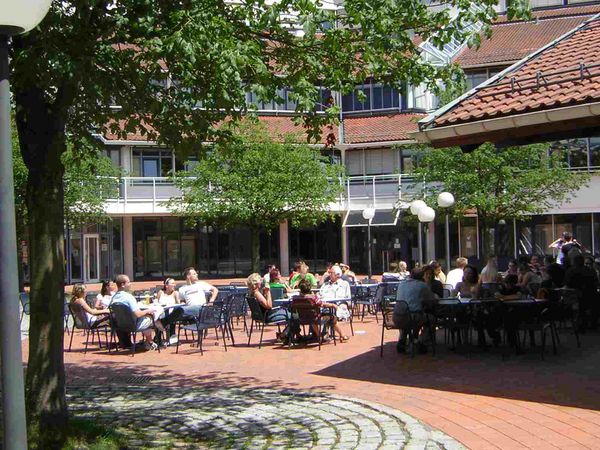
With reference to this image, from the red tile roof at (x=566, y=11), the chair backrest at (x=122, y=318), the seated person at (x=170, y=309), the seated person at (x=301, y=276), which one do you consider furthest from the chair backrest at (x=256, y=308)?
the red tile roof at (x=566, y=11)

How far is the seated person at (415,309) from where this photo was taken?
11633 millimetres

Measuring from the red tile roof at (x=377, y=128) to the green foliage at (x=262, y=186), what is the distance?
36.1 feet

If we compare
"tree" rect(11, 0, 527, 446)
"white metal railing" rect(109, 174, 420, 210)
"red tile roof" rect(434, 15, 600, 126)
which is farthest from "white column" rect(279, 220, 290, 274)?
"tree" rect(11, 0, 527, 446)

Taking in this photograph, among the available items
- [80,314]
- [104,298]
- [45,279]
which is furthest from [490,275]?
[45,279]

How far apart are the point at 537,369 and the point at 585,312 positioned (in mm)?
3827

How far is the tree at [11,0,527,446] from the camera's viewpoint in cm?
702

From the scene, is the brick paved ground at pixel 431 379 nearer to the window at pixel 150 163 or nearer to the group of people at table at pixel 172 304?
the group of people at table at pixel 172 304

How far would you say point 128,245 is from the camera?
4191 cm

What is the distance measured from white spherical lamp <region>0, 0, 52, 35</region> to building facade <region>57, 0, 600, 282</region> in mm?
35358

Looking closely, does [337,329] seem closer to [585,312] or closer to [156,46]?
[585,312]

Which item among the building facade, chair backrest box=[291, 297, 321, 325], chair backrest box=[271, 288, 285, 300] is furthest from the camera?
the building facade

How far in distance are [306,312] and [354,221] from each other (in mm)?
28061

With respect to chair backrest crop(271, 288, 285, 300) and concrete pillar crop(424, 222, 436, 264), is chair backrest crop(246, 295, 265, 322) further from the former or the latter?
concrete pillar crop(424, 222, 436, 264)

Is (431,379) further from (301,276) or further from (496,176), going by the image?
(496,176)
